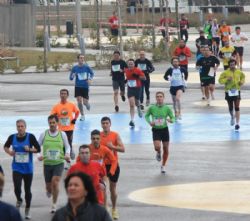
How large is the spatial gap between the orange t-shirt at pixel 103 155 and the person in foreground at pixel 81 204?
6.41 metres

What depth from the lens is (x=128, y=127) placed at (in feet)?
89.4

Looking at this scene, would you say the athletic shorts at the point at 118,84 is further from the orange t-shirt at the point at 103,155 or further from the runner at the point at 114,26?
the runner at the point at 114,26

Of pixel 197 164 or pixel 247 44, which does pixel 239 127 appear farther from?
pixel 247 44

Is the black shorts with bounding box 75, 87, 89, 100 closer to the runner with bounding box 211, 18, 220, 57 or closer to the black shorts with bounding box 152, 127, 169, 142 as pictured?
the black shorts with bounding box 152, 127, 169, 142

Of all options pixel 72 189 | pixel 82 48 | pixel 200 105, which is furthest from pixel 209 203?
pixel 82 48

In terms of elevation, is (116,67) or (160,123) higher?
(116,67)

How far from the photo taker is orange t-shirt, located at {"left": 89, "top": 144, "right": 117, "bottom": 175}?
15172mm

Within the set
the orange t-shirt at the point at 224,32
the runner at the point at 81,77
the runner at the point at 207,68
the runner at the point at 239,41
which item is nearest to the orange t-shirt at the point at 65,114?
the runner at the point at 81,77

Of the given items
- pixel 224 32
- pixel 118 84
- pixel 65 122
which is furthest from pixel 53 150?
pixel 224 32

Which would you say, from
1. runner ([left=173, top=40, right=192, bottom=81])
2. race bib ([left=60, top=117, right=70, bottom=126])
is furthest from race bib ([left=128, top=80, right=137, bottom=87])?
race bib ([left=60, top=117, right=70, bottom=126])

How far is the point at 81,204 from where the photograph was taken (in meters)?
8.58

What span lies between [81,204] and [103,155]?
6852 millimetres

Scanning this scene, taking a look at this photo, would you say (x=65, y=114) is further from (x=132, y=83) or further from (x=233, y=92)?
(x=132, y=83)

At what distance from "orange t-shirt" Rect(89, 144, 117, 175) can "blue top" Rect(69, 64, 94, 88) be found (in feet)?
41.4
